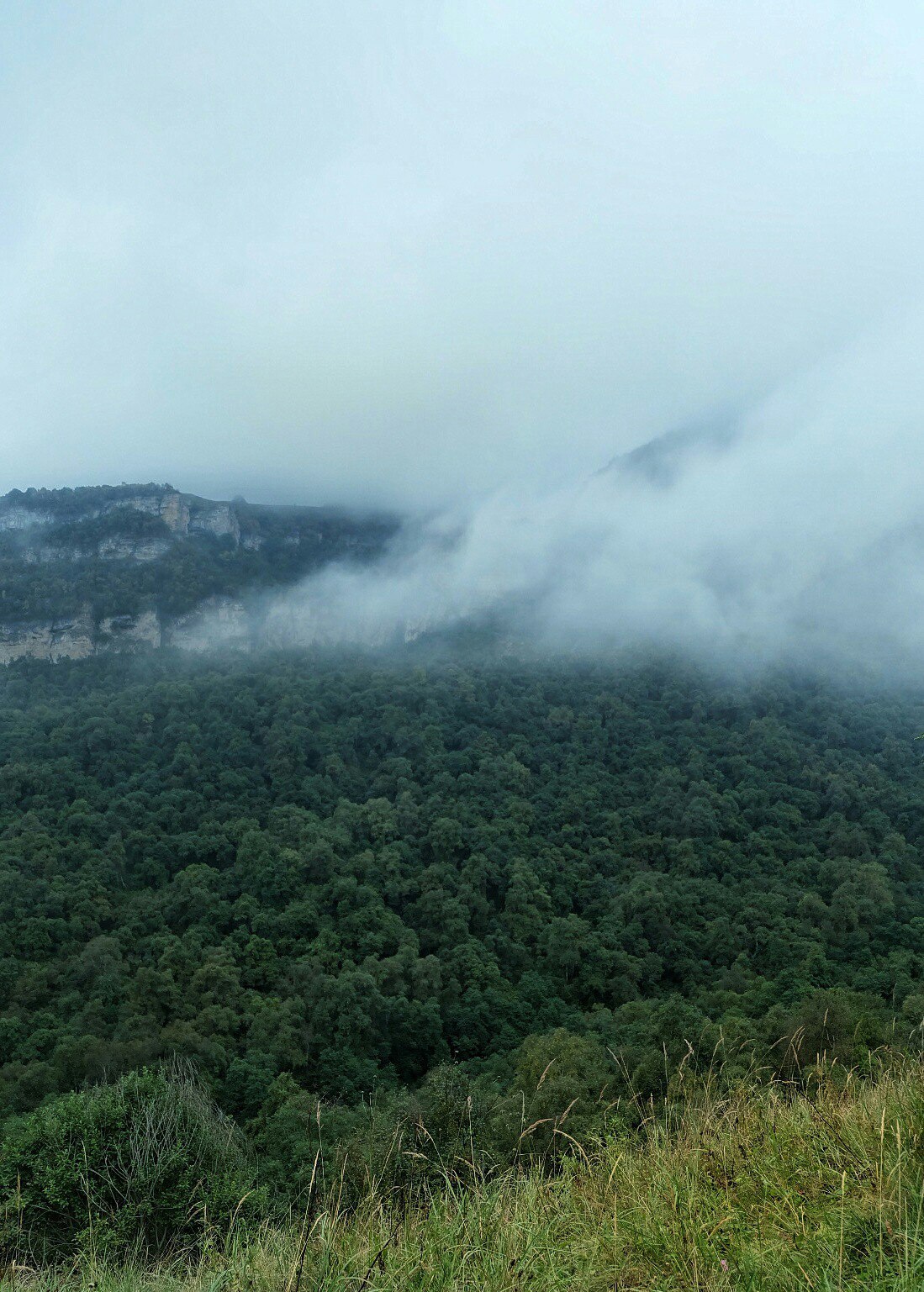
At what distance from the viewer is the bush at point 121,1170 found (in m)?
7.90

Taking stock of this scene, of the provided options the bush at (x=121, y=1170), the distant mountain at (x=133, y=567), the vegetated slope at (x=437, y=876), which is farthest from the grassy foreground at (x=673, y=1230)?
the distant mountain at (x=133, y=567)

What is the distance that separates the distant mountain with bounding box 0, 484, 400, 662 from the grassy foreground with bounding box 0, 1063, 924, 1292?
78287 millimetres

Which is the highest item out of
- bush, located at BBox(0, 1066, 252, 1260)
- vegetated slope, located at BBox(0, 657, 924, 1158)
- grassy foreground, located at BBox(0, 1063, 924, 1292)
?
grassy foreground, located at BBox(0, 1063, 924, 1292)

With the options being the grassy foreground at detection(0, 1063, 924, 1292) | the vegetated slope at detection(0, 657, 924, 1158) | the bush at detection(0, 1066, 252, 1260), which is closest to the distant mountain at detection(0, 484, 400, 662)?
the vegetated slope at detection(0, 657, 924, 1158)

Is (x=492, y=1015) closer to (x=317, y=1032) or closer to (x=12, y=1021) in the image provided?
(x=317, y=1032)

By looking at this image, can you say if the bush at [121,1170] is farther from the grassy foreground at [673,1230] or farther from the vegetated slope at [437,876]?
the grassy foreground at [673,1230]

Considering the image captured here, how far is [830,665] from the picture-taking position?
62781 mm

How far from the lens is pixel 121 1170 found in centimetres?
917

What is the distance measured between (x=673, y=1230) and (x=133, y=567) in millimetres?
92451

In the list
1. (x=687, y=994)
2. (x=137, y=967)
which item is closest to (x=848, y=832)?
(x=687, y=994)

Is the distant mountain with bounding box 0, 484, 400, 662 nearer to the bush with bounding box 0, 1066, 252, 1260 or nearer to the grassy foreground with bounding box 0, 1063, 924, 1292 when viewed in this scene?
the bush with bounding box 0, 1066, 252, 1260

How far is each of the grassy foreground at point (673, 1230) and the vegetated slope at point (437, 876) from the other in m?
7.83

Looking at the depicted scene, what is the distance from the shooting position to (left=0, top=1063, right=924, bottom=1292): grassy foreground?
2.15m

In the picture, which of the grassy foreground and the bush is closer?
the grassy foreground
